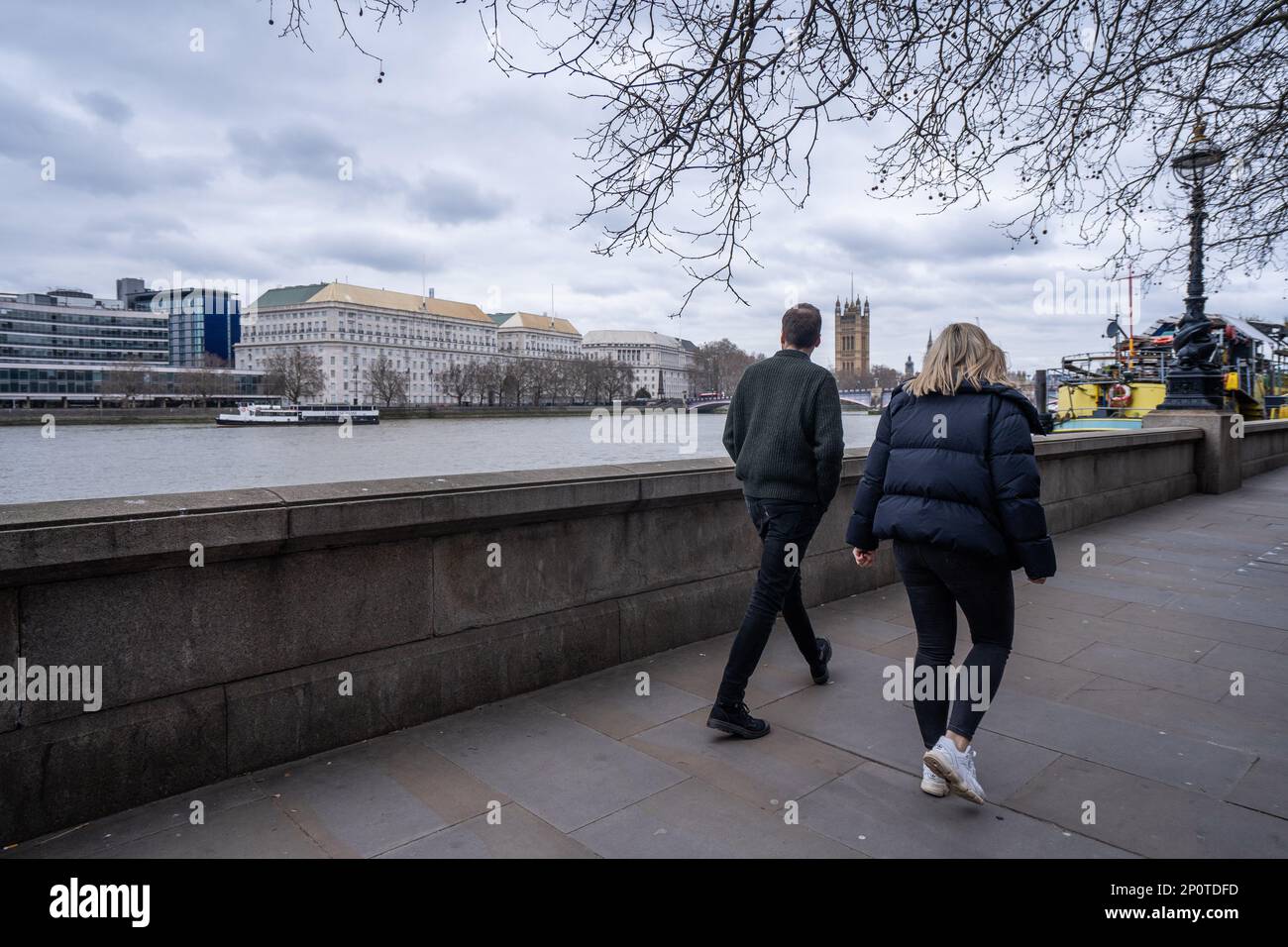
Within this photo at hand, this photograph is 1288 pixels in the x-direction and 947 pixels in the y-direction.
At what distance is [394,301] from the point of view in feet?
449

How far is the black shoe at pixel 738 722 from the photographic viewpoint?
364 centimetres

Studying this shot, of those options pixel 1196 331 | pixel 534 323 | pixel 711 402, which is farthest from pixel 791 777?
pixel 534 323

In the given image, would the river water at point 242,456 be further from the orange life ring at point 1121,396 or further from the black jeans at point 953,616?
the black jeans at point 953,616

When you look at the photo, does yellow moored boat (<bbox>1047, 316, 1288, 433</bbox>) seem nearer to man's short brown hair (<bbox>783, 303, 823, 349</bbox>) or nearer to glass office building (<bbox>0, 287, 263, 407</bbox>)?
man's short brown hair (<bbox>783, 303, 823, 349</bbox>)

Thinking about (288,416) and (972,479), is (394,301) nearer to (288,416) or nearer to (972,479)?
(288,416)

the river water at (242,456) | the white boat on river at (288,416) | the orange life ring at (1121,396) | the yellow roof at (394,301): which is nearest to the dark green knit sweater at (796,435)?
the river water at (242,456)

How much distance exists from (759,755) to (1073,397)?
A: 21283mm

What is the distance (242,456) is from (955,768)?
34.7m

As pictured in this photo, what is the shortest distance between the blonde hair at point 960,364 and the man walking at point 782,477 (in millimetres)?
525

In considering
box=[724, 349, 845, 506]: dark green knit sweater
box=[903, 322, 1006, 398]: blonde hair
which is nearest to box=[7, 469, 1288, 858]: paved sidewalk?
box=[724, 349, 845, 506]: dark green knit sweater

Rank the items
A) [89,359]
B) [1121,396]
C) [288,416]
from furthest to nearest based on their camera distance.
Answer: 1. [89,359]
2. [288,416]
3. [1121,396]

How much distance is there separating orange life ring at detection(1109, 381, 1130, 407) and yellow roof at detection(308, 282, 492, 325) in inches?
4663
